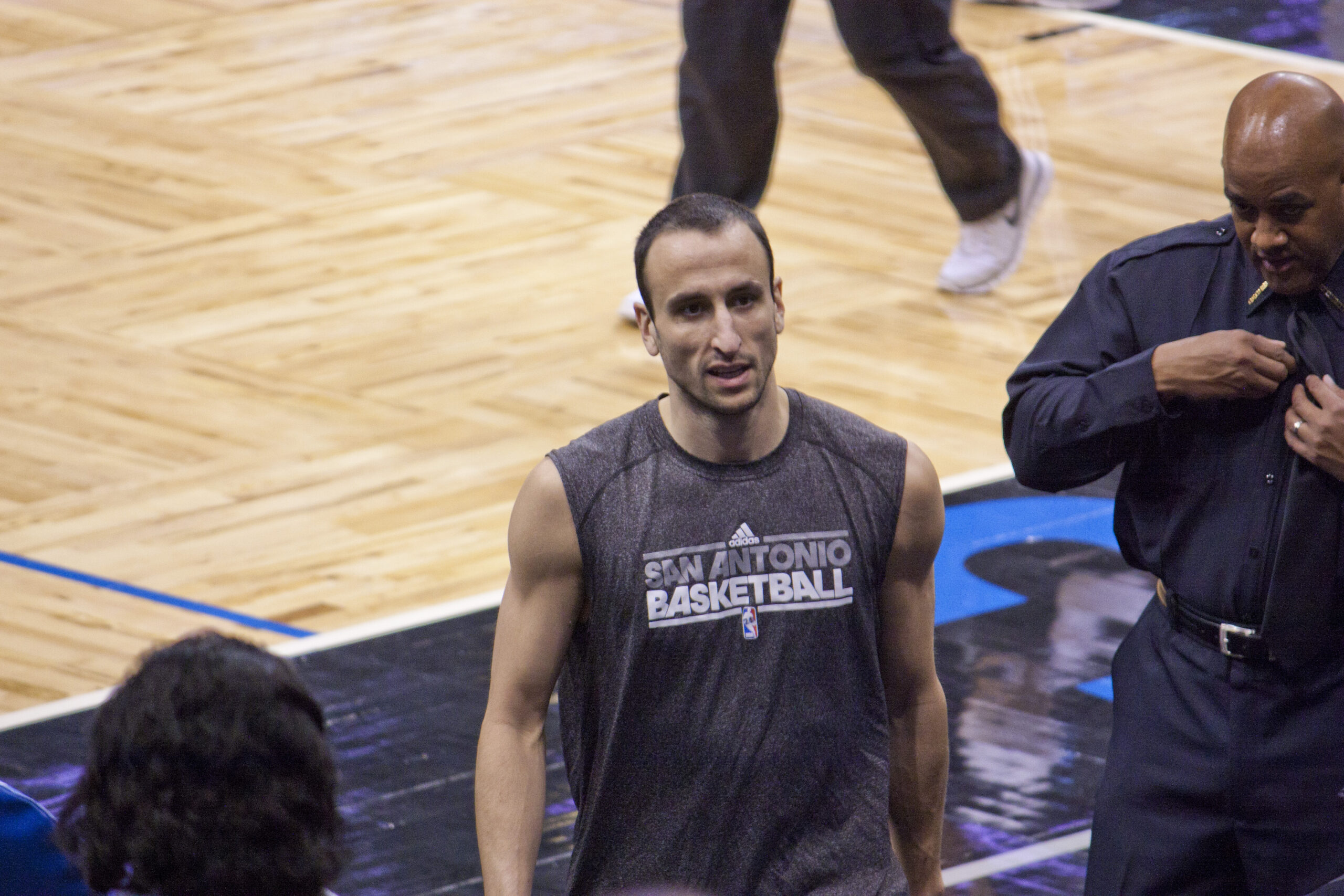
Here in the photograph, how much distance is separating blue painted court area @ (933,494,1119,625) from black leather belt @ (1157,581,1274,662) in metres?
2.24

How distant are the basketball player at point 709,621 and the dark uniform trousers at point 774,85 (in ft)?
13.1

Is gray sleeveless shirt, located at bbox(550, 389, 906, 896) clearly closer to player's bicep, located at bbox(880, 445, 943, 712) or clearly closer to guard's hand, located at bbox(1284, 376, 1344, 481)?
player's bicep, located at bbox(880, 445, 943, 712)

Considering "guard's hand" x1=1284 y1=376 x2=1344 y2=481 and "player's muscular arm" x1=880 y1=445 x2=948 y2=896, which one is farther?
"player's muscular arm" x1=880 y1=445 x2=948 y2=896

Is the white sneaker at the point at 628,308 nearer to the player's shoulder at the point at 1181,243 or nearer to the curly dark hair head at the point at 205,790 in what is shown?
the player's shoulder at the point at 1181,243

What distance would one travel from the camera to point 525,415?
22.7 feet

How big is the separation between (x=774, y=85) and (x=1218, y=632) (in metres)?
4.23

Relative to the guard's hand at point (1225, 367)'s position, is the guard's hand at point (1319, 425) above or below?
below

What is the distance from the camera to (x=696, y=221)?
3.30 meters

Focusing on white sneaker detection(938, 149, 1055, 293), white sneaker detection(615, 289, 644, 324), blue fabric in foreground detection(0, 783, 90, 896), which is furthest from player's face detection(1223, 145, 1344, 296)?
white sneaker detection(938, 149, 1055, 293)

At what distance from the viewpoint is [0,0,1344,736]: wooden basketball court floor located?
610 cm

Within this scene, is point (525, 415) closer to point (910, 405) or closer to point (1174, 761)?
point (910, 405)

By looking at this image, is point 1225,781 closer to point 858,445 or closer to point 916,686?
point 916,686

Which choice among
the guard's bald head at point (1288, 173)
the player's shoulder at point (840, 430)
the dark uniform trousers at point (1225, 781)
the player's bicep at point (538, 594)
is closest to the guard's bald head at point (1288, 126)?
the guard's bald head at point (1288, 173)

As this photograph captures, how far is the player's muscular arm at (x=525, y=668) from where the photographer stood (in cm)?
323
